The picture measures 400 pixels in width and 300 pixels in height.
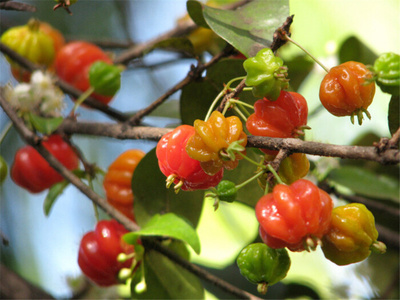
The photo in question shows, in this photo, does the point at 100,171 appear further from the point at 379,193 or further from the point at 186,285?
the point at 379,193

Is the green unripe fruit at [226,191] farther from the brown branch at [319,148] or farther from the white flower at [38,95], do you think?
the white flower at [38,95]

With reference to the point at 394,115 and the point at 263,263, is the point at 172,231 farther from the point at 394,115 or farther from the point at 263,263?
the point at 394,115

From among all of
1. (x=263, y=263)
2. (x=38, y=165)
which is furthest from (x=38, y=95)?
(x=263, y=263)

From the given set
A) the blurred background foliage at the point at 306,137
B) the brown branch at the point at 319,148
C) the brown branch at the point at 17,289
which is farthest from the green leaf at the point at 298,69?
the brown branch at the point at 17,289

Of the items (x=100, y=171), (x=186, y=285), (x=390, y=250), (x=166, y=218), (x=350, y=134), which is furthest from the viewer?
(x=350, y=134)

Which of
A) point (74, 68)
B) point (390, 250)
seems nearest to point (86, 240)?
point (74, 68)

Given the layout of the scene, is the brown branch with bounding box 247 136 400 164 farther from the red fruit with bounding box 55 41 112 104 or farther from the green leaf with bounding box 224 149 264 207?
the red fruit with bounding box 55 41 112 104
